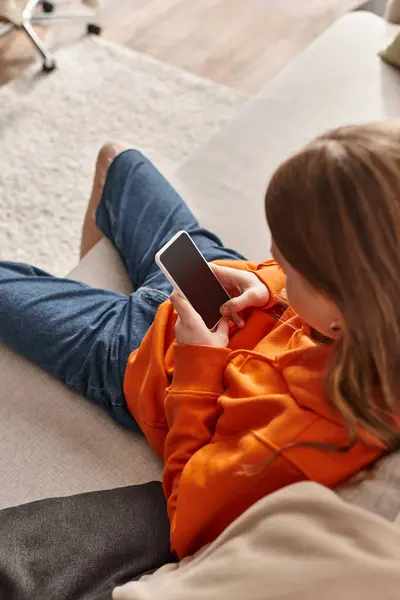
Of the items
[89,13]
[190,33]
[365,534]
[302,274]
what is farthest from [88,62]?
[365,534]

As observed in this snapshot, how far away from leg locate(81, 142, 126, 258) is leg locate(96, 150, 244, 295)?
0.02 meters

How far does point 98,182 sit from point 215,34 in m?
1.25

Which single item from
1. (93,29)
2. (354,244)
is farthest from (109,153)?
(93,29)

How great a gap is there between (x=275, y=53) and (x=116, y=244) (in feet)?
4.40

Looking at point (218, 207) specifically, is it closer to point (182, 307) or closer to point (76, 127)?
point (182, 307)

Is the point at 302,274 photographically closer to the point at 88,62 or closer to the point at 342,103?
the point at 342,103

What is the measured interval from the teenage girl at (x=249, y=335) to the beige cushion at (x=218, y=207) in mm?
41

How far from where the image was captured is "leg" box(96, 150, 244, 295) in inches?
44.1

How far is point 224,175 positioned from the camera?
1299 millimetres

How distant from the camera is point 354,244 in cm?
57

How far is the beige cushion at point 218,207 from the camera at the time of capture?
3.09ft

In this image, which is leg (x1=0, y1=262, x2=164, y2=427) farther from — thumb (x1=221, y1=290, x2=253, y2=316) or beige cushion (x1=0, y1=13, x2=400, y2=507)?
thumb (x1=221, y1=290, x2=253, y2=316)

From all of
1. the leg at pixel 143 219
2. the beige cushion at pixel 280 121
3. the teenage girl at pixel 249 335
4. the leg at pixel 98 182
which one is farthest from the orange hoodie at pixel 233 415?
the leg at pixel 98 182

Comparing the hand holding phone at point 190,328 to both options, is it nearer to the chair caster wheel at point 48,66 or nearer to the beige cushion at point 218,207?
the beige cushion at point 218,207
